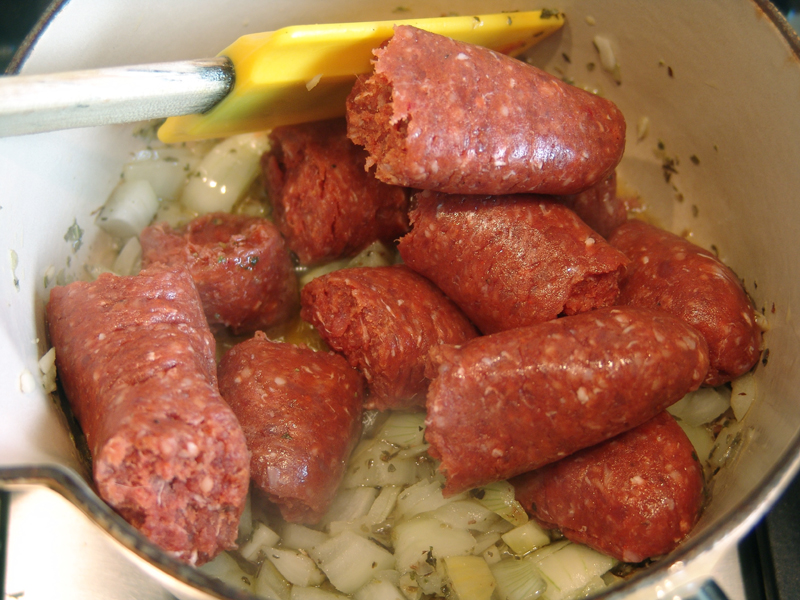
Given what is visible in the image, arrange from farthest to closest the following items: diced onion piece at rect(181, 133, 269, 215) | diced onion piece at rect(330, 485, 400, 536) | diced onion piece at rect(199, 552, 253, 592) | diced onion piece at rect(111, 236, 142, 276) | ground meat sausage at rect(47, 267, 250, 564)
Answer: diced onion piece at rect(181, 133, 269, 215)
diced onion piece at rect(111, 236, 142, 276)
diced onion piece at rect(330, 485, 400, 536)
diced onion piece at rect(199, 552, 253, 592)
ground meat sausage at rect(47, 267, 250, 564)

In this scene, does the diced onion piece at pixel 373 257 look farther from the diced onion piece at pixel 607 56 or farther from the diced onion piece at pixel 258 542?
the diced onion piece at pixel 607 56

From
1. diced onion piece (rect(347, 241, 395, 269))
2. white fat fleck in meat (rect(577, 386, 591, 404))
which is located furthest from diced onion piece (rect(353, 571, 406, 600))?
diced onion piece (rect(347, 241, 395, 269))

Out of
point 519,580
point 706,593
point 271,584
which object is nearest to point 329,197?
point 271,584

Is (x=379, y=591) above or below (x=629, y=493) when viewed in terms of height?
below

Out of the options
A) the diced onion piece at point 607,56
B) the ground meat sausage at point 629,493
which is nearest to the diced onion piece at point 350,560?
the ground meat sausage at point 629,493

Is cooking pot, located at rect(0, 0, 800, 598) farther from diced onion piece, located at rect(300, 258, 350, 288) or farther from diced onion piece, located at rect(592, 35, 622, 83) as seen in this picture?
Result: diced onion piece, located at rect(300, 258, 350, 288)

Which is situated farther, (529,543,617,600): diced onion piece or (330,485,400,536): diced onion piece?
(330,485,400,536): diced onion piece

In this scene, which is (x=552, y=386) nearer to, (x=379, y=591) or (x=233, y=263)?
(x=379, y=591)
